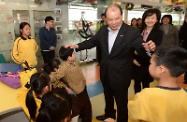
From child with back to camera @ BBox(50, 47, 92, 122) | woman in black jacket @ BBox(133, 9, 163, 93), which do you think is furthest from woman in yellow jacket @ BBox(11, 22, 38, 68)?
woman in black jacket @ BBox(133, 9, 163, 93)

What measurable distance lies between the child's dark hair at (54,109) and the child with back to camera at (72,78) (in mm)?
755

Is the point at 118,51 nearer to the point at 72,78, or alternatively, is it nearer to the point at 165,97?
the point at 72,78

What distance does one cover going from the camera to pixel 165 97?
3.00 ft

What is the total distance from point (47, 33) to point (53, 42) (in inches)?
12.1

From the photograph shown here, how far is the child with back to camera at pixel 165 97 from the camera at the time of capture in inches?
36.2

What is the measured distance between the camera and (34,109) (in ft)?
4.59

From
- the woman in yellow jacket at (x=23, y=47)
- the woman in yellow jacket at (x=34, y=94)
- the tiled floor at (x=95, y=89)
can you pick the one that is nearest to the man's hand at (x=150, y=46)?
the woman in yellow jacket at (x=34, y=94)

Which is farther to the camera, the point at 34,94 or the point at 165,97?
the point at 34,94

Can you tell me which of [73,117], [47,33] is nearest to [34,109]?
[73,117]

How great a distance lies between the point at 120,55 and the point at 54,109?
0.95 metres

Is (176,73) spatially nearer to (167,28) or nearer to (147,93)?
Result: (147,93)

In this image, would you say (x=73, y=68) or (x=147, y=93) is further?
(x=73, y=68)

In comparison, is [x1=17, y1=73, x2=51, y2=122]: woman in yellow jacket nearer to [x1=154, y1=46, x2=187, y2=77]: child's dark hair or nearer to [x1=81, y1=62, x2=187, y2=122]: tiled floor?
[x1=154, y1=46, x2=187, y2=77]: child's dark hair

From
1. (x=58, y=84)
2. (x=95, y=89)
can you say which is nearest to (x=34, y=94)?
(x=58, y=84)
